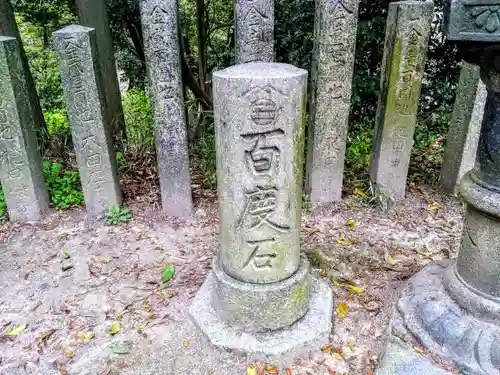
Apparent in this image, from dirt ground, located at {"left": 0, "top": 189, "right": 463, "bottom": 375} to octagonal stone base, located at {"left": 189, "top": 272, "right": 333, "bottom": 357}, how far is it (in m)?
0.10

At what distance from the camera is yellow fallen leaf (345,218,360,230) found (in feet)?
14.0

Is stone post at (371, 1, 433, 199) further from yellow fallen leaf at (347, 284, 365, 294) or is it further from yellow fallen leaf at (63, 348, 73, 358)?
yellow fallen leaf at (63, 348, 73, 358)

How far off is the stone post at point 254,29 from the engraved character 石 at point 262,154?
187cm

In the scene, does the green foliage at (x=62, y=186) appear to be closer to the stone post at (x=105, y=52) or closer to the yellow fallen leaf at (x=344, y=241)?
the stone post at (x=105, y=52)

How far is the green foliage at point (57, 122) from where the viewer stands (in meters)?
5.73

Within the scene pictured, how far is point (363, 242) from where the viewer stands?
13.2ft

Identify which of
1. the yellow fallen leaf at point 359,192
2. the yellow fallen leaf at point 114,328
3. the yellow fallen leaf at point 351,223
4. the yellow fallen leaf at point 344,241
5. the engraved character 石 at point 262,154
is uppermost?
the engraved character 石 at point 262,154

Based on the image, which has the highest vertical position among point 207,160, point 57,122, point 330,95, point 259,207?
point 330,95

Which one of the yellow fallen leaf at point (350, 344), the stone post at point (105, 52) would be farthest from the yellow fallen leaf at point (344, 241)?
the stone post at point (105, 52)

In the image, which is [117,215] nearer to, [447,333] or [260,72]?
[260,72]

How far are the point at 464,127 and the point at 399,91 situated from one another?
0.76 meters

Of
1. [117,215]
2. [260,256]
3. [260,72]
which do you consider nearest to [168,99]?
[117,215]

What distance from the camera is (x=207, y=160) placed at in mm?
5000

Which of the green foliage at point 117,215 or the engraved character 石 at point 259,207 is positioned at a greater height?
→ the engraved character 石 at point 259,207
